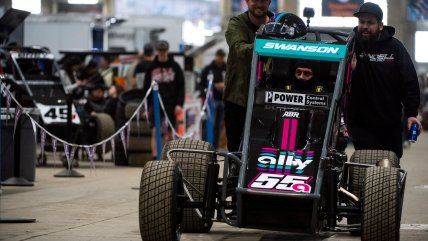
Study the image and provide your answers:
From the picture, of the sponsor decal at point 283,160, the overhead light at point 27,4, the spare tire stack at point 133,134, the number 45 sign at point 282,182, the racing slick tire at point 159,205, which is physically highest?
the overhead light at point 27,4

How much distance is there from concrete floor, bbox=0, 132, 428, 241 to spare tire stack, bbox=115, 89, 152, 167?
2.24 ft

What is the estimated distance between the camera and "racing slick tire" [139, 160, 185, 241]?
8.89 meters

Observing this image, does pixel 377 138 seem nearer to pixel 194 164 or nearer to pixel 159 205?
pixel 194 164

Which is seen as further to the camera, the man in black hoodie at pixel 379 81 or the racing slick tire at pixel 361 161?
the man in black hoodie at pixel 379 81

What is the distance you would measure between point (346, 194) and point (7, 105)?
6.53 metres

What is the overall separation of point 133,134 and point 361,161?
9.81 metres

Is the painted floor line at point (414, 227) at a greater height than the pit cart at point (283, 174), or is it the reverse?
the pit cart at point (283, 174)

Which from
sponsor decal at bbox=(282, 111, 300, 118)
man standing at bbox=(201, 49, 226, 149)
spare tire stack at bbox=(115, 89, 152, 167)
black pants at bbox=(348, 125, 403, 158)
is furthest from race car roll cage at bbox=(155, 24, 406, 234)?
man standing at bbox=(201, 49, 226, 149)

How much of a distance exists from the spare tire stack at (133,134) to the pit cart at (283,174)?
32.7ft

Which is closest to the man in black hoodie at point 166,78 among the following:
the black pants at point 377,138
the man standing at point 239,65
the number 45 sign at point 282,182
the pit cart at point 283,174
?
the black pants at point 377,138

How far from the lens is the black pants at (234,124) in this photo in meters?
10.4

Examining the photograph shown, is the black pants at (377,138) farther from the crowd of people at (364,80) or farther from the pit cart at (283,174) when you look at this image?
the pit cart at (283,174)

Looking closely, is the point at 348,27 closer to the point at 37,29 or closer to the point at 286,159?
the point at 37,29

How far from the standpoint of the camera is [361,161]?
33.8 feet
